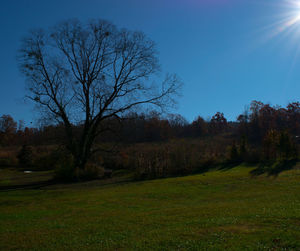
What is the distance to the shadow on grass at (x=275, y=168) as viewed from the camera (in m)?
20.5

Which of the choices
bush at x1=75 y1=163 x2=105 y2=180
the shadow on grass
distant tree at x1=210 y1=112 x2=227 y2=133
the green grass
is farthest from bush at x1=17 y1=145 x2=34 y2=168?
distant tree at x1=210 y1=112 x2=227 y2=133

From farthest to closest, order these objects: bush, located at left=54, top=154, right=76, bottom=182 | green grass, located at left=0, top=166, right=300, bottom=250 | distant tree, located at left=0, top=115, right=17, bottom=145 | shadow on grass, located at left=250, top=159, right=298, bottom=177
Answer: distant tree, located at left=0, top=115, right=17, bottom=145, bush, located at left=54, top=154, right=76, bottom=182, shadow on grass, located at left=250, top=159, right=298, bottom=177, green grass, located at left=0, top=166, right=300, bottom=250

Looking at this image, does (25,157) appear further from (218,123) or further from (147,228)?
(218,123)

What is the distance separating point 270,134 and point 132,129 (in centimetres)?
1549

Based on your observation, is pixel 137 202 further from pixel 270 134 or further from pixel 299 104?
pixel 299 104

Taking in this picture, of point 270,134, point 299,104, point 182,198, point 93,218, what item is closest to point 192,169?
point 270,134

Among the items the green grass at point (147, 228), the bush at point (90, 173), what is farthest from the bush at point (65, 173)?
the green grass at point (147, 228)

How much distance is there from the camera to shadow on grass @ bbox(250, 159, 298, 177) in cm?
2047

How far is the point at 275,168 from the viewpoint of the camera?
73.3 ft

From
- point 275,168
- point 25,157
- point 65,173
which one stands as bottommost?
point 275,168

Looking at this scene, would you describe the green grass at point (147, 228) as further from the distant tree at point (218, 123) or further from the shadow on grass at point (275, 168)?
the distant tree at point (218, 123)

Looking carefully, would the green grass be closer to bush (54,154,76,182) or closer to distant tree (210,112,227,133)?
bush (54,154,76,182)

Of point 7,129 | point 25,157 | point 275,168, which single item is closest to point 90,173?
point 275,168

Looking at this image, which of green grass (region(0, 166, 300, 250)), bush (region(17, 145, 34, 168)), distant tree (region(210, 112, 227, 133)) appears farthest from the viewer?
distant tree (region(210, 112, 227, 133))
